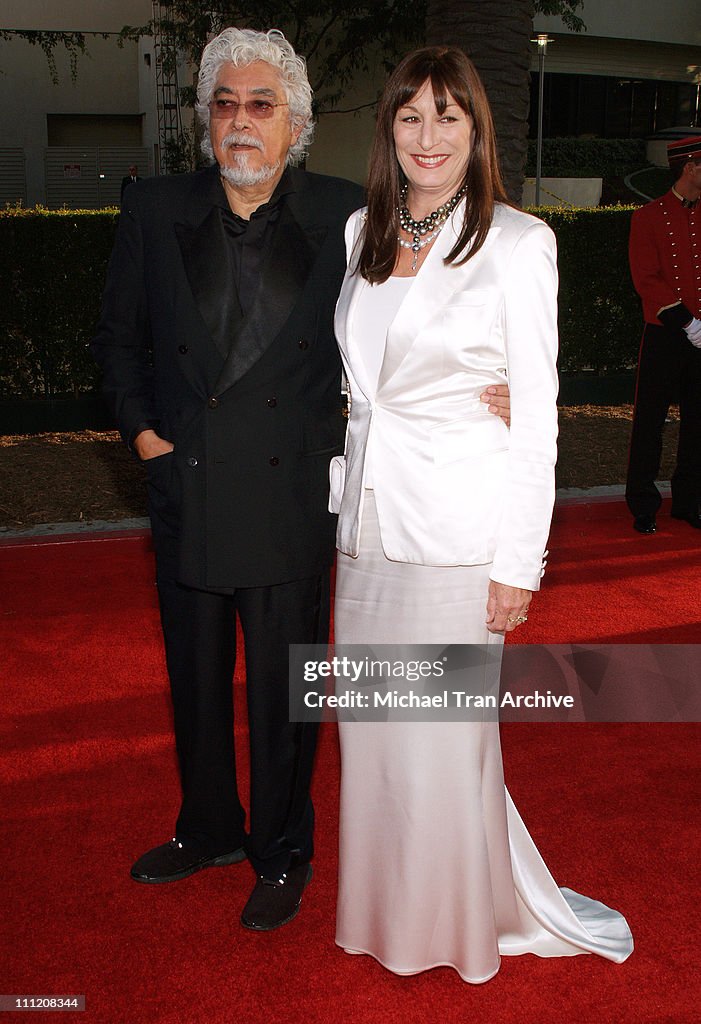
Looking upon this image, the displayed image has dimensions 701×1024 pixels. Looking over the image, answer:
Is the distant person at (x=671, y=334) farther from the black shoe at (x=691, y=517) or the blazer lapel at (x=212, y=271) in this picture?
the blazer lapel at (x=212, y=271)

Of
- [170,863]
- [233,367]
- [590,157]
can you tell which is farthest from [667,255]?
[590,157]

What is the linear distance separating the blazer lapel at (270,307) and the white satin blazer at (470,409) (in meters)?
0.28

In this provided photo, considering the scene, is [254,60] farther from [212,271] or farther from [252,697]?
[252,697]

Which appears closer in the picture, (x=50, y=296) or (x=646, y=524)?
(x=646, y=524)

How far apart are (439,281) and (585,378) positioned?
9.61 m

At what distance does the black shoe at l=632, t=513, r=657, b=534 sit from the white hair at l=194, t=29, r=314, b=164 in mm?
4933

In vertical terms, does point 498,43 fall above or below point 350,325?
above

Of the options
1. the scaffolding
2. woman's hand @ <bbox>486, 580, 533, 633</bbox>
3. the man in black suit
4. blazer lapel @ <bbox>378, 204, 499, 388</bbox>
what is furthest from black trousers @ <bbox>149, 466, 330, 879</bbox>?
the scaffolding

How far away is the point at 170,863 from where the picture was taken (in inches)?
139

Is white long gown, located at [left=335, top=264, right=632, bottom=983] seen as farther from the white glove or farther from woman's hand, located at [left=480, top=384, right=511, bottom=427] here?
the white glove

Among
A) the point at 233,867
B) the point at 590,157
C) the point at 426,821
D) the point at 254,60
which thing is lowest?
the point at 233,867

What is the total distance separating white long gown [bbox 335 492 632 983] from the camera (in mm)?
2865

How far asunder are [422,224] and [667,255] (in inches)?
194

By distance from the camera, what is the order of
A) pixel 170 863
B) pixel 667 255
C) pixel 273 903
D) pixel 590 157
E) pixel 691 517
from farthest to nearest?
1. pixel 590 157
2. pixel 691 517
3. pixel 667 255
4. pixel 170 863
5. pixel 273 903
